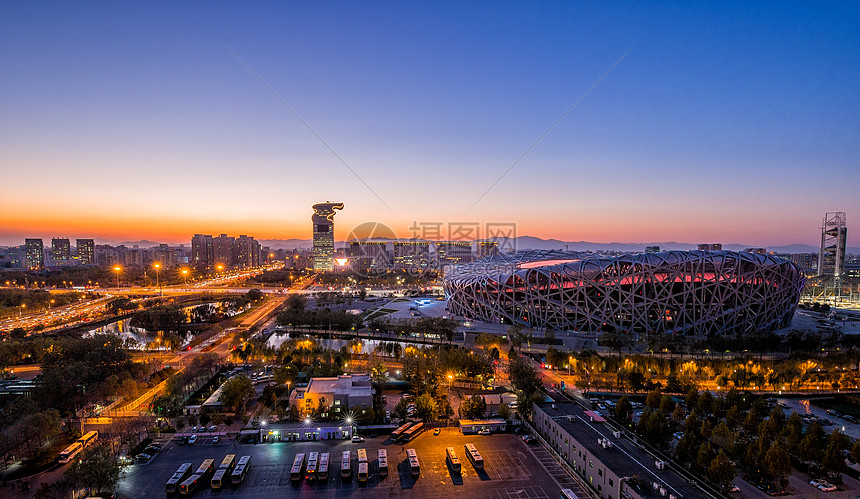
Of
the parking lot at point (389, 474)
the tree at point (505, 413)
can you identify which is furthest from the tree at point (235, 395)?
the tree at point (505, 413)

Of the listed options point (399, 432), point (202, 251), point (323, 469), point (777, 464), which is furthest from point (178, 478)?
point (202, 251)

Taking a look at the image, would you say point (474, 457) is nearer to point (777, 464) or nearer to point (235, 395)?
point (777, 464)

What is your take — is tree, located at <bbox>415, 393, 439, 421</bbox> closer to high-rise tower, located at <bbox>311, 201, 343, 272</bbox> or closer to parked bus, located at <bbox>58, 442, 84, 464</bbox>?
parked bus, located at <bbox>58, 442, 84, 464</bbox>

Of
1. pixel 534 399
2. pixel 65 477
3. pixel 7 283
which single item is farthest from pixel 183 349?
pixel 7 283

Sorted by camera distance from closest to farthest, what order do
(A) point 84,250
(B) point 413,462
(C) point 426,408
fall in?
(B) point 413,462 → (C) point 426,408 → (A) point 84,250

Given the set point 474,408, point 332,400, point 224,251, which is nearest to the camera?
point 474,408

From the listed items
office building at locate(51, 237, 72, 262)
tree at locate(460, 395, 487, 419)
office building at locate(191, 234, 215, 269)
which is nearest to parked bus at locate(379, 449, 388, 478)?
tree at locate(460, 395, 487, 419)
